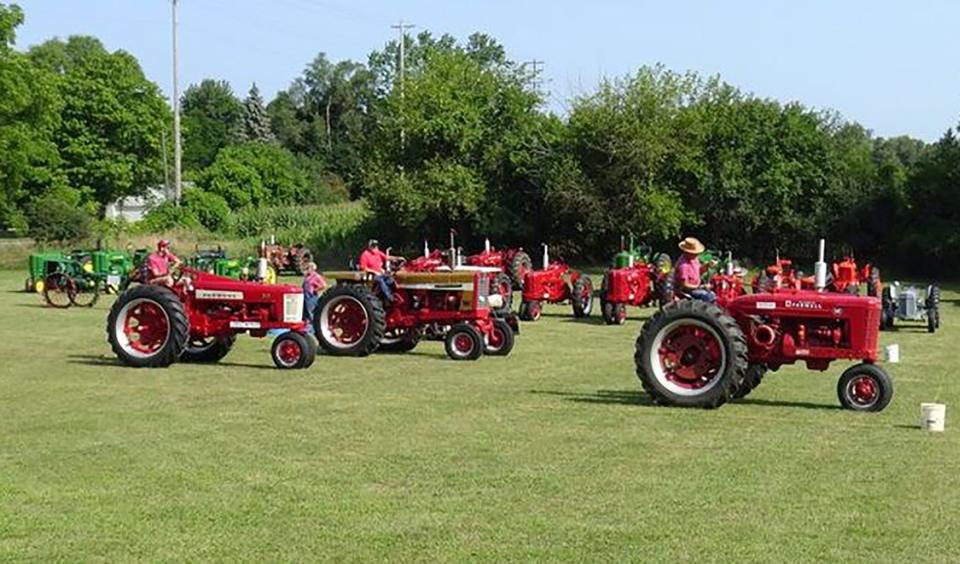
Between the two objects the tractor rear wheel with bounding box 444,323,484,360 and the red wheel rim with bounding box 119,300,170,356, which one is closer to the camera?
the red wheel rim with bounding box 119,300,170,356

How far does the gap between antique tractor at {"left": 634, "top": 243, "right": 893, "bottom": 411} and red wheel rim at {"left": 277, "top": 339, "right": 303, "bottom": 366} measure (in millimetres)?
4820

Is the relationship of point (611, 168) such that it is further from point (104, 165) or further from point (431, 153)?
point (104, 165)

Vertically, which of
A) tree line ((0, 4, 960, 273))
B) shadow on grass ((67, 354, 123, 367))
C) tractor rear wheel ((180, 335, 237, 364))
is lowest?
shadow on grass ((67, 354, 123, 367))

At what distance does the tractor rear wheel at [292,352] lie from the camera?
1538 cm

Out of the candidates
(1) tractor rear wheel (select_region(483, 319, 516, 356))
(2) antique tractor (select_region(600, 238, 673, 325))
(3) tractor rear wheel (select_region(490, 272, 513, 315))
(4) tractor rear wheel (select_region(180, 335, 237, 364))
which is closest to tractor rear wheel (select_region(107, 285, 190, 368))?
(4) tractor rear wheel (select_region(180, 335, 237, 364))

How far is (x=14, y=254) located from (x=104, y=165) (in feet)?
60.6

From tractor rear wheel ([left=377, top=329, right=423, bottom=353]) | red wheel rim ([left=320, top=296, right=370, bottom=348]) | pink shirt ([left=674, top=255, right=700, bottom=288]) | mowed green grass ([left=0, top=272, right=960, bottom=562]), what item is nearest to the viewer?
mowed green grass ([left=0, top=272, right=960, bottom=562])

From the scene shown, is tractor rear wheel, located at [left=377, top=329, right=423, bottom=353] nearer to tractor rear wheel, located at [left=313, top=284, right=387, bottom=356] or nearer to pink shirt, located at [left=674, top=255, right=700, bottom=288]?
tractor rear wheel, located at [left=313, top=284, right=387, bottom=356]

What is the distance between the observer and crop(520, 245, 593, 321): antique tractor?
2431 cm

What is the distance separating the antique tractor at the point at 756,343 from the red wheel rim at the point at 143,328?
6.24 metres

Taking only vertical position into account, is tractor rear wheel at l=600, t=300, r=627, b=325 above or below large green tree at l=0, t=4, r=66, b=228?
below

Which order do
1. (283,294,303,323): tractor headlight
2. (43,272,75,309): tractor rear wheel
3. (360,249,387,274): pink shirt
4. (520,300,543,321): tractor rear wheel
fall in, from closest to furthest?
1. (283,294,303,323): tractor headlight
2. (360,249,387,274): pink shirt
3. (520,300,543,321): tractor rear wheel
4. (43,272,75,309): tractor rear wheel

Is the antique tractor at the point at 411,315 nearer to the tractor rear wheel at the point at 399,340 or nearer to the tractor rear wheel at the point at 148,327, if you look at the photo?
the tractor rear wheel at the point at 399,340

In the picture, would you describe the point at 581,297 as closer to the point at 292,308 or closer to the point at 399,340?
the point at 399,340
